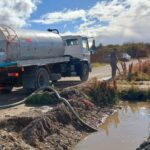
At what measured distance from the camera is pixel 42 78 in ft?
67.5

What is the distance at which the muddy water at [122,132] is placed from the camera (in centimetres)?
1178

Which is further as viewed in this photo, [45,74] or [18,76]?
[45,74]

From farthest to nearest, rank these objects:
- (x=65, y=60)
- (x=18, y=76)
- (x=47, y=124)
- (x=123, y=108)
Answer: (x=65, y=60) → (x=18, y=76) → (x=123, y=108) → (x=47, y=124)

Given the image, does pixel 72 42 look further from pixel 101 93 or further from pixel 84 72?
pixel 101 93

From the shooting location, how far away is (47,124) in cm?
1202

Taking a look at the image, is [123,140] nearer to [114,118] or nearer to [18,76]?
[114,118]

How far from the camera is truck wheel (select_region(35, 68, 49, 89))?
19.9 m

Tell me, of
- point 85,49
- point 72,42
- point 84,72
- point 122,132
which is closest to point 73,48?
point 72,42

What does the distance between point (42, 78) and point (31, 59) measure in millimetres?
1195

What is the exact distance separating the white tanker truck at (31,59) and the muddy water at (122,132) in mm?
4503

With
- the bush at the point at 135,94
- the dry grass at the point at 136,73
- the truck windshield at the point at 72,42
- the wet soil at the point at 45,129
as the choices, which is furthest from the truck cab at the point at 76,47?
the wet soil at the point at 45,129

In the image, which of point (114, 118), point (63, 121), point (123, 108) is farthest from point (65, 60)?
point (63, 121)

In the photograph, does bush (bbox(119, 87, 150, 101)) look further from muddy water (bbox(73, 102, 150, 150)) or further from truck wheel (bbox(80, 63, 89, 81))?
truck wheel (bbox(80, 63, 89, 81))

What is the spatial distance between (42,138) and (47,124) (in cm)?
90
